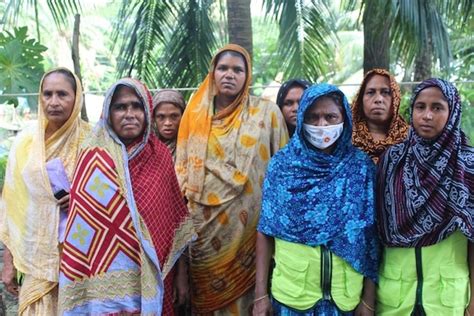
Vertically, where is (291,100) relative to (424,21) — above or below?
below

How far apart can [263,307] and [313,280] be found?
0.30 meters

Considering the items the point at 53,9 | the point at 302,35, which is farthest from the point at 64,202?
the point at 302,35

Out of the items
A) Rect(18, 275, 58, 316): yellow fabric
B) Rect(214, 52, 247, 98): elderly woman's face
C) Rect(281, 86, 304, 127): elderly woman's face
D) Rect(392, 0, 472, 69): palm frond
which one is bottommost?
Rect(18, 275, 58, 316): yellow fabric

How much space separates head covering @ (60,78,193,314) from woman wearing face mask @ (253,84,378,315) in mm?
522

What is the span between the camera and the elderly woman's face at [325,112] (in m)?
2.62

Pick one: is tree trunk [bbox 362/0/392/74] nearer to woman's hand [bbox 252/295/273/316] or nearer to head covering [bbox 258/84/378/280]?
head covering [bbox 258/84/378/280]

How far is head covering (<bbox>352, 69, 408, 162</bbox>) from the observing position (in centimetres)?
311

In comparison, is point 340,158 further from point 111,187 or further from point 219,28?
point 219,28

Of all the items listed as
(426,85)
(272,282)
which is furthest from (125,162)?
(426,85)

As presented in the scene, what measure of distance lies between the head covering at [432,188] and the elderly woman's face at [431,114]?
0.06ft

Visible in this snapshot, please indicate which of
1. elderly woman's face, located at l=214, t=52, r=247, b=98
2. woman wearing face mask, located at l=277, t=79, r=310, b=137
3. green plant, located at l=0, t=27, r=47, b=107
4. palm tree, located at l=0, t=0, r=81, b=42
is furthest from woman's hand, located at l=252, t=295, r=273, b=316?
green plant, located at l=0, t=27, r=47, b=107

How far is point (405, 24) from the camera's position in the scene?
438 centimetres

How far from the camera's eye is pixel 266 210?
2662 mm

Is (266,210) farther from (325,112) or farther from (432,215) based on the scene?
(432,215)
